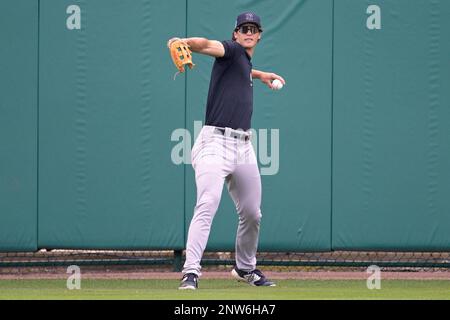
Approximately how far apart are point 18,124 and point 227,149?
297 cm

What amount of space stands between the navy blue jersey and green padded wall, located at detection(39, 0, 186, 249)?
7.46 feet

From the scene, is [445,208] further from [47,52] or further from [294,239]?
[47,52]

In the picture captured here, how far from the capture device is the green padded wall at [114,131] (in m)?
9.48

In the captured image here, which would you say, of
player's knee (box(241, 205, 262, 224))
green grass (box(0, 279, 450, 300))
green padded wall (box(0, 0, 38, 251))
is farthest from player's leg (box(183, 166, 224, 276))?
green padded wall (box(0, 0, 38, 251))

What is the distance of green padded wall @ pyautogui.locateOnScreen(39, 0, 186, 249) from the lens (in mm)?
9477

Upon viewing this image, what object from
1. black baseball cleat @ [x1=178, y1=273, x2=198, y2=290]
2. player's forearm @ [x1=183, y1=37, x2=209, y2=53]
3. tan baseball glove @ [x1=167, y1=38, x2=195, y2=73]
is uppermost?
player's forearm @ [x1=183, y1=37, x2=209, y2=53]

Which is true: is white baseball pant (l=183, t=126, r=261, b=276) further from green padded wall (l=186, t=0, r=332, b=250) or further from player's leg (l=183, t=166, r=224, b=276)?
green padded wall (l=186, t=0, r=332, b=250)

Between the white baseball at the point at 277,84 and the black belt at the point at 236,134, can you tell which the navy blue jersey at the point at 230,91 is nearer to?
the black belt at the point at 236,134

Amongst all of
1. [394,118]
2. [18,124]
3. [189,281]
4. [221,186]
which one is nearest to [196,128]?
[18,124]

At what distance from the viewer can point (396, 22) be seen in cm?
954

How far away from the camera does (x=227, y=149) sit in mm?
7234

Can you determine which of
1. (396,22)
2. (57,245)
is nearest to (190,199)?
(57,245)

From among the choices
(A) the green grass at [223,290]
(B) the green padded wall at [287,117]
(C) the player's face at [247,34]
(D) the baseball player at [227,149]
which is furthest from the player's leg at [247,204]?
(B) the green padded wall at [287,117]

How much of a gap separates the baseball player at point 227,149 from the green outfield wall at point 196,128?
207 cm
